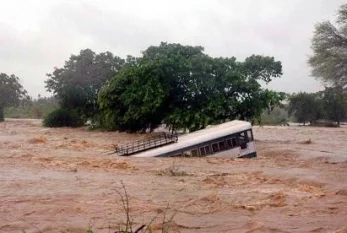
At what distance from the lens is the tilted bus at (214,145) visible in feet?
72.5

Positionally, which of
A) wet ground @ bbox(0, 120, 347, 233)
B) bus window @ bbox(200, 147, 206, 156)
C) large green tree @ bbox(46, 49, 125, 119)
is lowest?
wet ground @ bbox(0, 120, 347, 233)

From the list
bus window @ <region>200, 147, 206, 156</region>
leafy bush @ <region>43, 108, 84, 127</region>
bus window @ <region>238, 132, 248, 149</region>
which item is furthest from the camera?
leafy bush @ <region>43, 108, 84, 127</region>

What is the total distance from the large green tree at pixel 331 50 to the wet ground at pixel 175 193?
453 cm

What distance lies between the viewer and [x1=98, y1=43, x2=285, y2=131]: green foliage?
33.5m

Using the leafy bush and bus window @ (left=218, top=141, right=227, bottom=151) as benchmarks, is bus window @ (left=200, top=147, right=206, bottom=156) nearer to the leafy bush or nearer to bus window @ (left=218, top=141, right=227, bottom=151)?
bus window @ (left=218, top=141, right=227, bottom=151)

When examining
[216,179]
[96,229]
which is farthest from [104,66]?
[96,229]

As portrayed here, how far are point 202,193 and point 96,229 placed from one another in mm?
4780

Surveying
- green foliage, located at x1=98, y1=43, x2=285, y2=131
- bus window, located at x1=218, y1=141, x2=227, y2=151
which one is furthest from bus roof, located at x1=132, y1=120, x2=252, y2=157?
green foliage, located at x1=98, y1=43, x2=285, y2=131

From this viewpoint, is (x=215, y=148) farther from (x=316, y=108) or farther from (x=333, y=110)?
(x=333, y=110)

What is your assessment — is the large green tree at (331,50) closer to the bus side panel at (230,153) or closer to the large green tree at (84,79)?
the bus side panel at (230,153)

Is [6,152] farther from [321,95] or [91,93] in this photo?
[321,95]

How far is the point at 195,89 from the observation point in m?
34.5

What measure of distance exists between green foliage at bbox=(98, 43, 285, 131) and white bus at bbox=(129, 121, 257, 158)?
9.27m

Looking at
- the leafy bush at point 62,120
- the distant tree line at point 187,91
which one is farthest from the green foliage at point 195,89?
the leafy bush at point 62,120
